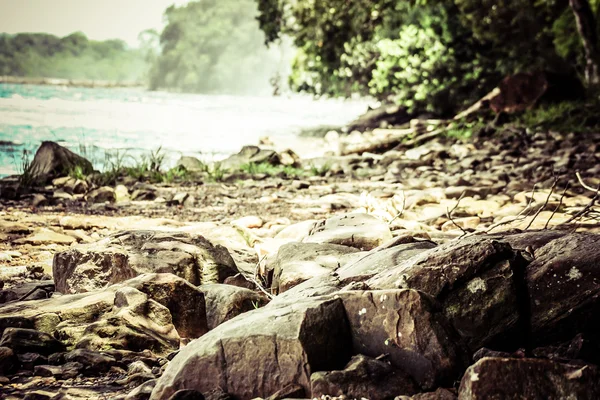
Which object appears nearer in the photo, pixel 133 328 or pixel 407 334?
pixel 407 334

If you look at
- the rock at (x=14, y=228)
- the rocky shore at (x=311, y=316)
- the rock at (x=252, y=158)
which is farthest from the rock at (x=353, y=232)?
the rock at (x=252, y=158)

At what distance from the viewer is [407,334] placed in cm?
188

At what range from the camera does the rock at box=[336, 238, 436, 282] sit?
248 cm

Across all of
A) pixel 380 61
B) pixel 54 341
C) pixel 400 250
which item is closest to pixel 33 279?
pixel 54 341

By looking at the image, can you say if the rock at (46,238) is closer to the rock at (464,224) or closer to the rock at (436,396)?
the rock at (464,224)

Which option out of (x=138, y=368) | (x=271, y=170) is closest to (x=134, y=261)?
(x=138, y=368)

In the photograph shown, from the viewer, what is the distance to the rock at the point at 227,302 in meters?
2.80

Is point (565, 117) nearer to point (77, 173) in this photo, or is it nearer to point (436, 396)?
point (77, 173)

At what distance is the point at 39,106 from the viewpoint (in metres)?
18.3

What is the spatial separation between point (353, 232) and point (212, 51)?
73.2m

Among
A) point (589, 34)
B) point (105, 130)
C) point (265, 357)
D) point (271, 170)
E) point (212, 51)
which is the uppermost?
point (212, 51)

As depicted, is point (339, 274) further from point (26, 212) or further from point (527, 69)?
point (527, 69)

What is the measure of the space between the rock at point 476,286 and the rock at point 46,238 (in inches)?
126

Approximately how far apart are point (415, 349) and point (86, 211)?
→ 514 centimetres
